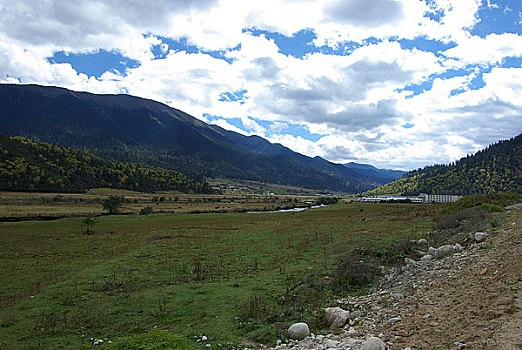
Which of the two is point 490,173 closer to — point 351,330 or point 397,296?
point 397,296

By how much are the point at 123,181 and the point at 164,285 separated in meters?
198

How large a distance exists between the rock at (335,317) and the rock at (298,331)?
1.04 meters

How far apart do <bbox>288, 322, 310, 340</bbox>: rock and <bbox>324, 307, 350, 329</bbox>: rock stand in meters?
1.04

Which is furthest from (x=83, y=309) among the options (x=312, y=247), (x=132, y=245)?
(x=132, y=245)

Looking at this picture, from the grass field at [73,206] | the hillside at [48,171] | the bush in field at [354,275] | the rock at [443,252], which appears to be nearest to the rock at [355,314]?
the bush in field at [354,275]

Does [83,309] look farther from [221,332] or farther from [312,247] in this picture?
[312,247]

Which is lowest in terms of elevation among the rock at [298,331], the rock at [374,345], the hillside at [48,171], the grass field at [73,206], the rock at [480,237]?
the grass field at [73,206]

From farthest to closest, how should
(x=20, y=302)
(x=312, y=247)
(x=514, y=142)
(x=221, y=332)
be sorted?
(x=514, y=142) → (x=312, y=247) → (x=20, y=302) → (x=221, y=332)

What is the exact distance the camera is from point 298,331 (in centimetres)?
914

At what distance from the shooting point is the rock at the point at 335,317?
31.7 feet

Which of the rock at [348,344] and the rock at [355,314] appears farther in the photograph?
the rock at [355,314]

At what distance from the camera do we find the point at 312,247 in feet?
82.2

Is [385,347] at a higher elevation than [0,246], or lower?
higher

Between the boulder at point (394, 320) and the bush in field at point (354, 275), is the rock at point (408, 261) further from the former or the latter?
the boulder at point (394, 320)
